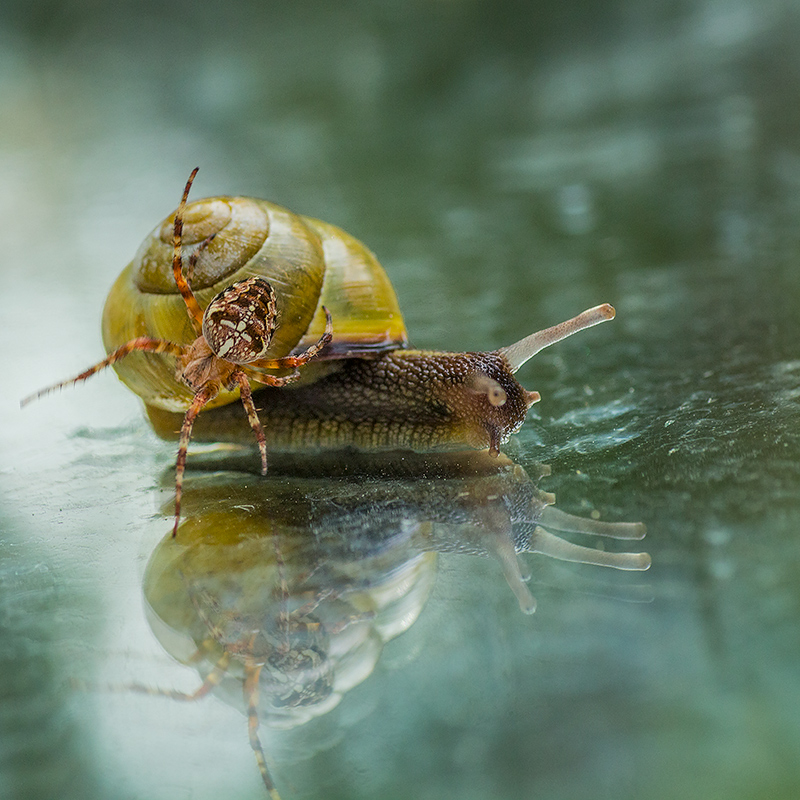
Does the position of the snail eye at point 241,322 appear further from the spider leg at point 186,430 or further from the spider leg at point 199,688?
the spider leg at point 199,688

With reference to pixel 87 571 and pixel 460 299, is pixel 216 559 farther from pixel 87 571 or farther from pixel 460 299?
pixel 460 299

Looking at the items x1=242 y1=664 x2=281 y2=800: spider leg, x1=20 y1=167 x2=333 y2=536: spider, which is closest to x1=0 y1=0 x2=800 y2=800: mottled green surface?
x1=242 y1=664 x2=281 y2=800: spider leg

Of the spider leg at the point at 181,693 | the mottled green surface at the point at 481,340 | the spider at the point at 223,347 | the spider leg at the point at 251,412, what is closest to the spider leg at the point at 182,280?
the spider at the point at 223,347

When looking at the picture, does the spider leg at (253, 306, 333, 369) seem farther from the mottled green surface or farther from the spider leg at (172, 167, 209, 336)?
the mottled green surface

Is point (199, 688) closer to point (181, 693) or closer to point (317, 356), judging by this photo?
point (181, 693)

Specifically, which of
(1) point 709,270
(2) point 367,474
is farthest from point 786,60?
(2) point 367,474

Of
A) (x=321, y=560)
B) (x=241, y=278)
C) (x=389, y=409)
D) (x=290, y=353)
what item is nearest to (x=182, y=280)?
(x=241, y=278)
